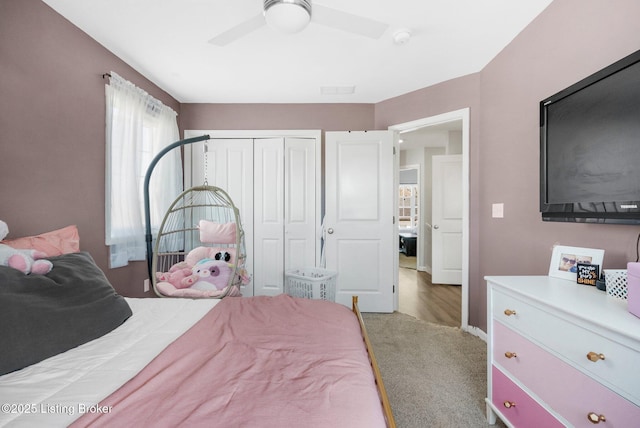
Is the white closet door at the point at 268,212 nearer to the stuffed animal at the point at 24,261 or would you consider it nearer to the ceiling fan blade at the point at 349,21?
the ceiling fan blade at the point at 349,21

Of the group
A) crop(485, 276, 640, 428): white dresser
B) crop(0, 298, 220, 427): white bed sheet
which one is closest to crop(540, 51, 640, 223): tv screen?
crop(485, 276, 640, 428): white dresser

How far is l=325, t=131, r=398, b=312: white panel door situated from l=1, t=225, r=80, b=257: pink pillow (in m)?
2.29

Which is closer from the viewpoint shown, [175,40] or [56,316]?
[56,316]

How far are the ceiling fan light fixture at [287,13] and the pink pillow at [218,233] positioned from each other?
5.89ft

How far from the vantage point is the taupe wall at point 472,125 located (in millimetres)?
1562

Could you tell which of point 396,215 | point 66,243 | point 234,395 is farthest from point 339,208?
point 234,395

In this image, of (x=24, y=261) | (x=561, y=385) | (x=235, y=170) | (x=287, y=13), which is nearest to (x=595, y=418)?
(x=561, y=385)

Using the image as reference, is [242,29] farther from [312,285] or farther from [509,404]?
[509,404]

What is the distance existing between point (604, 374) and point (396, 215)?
2.42 metres

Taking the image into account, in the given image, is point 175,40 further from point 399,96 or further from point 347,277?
point 347,277

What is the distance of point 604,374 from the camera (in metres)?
0.94

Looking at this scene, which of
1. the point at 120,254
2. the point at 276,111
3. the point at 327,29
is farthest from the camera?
the point at 276,111

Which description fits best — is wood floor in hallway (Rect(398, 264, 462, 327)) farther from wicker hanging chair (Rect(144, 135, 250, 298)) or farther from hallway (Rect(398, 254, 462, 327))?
wicker hanging chair (Rect(144, 135, 250, 298))

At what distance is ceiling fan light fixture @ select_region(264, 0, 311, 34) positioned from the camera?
54.6 inches
